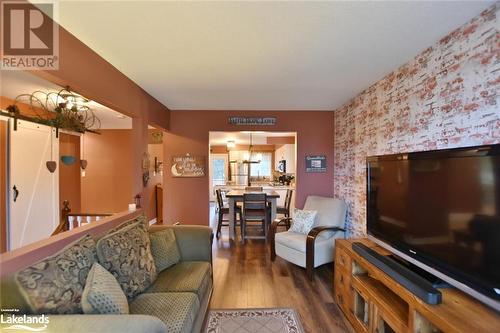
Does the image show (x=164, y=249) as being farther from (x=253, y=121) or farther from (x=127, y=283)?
(x=253, y=121)

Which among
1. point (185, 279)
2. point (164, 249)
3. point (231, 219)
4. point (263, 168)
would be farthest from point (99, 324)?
point (263, 168)

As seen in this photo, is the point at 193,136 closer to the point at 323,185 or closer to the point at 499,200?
the point at 323,185

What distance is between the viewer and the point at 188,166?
434 cm

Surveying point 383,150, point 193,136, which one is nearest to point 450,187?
point 383,150

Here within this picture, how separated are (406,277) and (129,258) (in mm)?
1927

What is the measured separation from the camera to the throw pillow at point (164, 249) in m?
2.20

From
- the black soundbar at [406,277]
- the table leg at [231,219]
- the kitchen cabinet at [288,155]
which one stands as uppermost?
the kitchen cabinet at [288,155]

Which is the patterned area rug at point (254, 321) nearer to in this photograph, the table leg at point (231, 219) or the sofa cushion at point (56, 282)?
the sofa cushion at point (56, 282)

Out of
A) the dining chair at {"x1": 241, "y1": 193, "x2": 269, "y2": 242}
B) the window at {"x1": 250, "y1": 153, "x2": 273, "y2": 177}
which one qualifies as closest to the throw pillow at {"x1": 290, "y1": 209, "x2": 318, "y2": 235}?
the dining chair at {"x1": 241, "y1": 193, "x2": 269, "y2": 242}

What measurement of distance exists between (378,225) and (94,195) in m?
5.99

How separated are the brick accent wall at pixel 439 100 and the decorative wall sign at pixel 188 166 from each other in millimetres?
2627

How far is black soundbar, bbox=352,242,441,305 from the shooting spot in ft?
4.30

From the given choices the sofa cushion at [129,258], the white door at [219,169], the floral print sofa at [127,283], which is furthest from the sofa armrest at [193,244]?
the white door at [219,169]

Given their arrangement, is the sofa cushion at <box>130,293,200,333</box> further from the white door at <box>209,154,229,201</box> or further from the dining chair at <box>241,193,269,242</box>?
the white door at <box>209,154,229,201</box>
